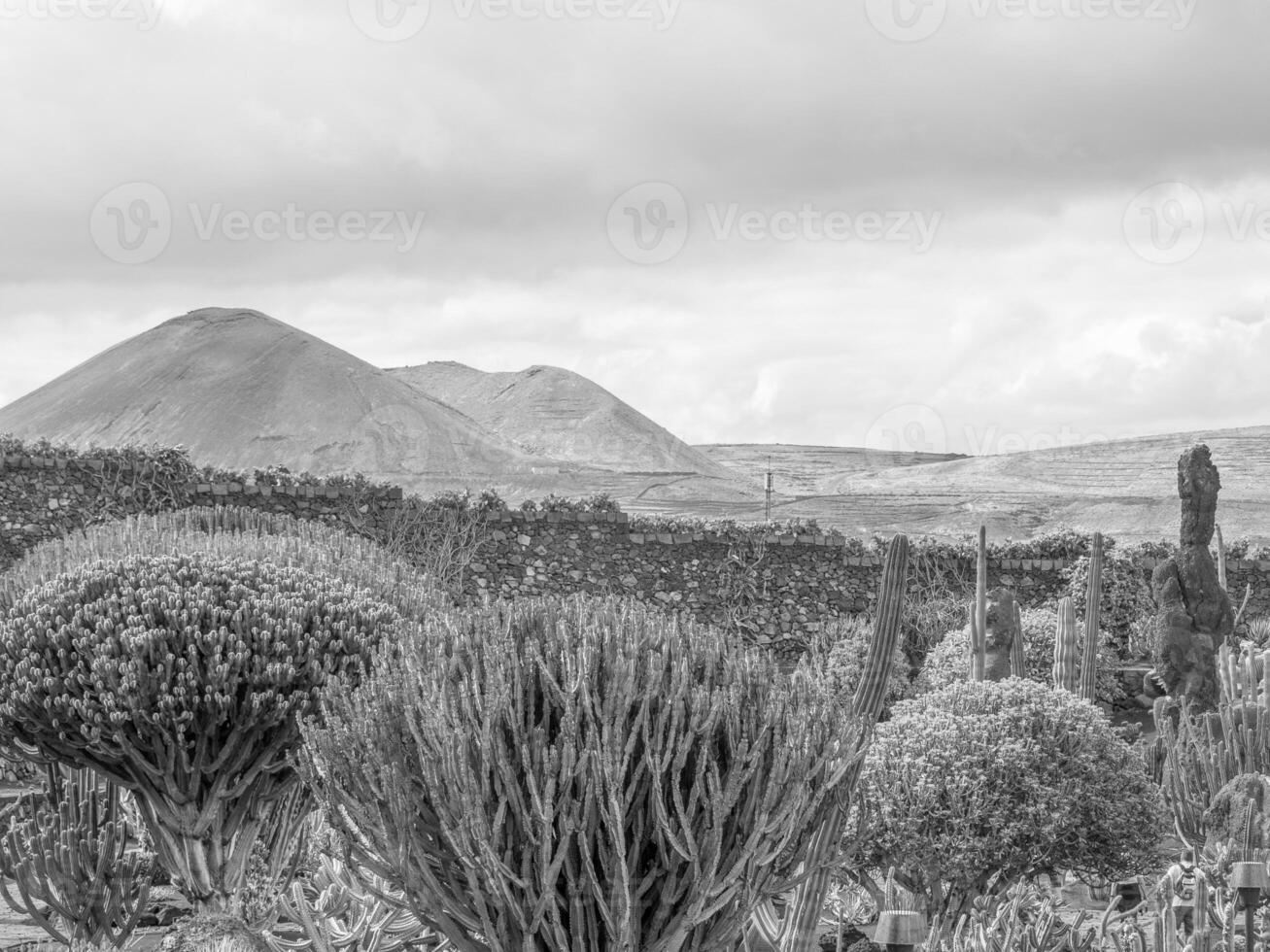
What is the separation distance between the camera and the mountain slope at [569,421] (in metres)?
72.9

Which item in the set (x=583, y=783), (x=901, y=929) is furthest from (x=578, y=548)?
(x=901, y=929)

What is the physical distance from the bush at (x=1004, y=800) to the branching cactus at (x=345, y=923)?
104 inches

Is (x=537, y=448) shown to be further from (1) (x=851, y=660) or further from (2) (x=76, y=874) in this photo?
(2) (x=76, y=874)

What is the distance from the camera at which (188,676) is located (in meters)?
6.69

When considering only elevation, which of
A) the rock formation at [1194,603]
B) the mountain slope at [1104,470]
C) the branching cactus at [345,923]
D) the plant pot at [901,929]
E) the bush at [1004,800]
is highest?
the mountain slope at [1104,470]

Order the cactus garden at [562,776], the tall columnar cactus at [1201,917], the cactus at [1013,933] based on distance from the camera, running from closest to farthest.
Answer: the tall columnar cactus at [1201,917]
the cactus garden at [562,776]
the cactus at [1013,933]

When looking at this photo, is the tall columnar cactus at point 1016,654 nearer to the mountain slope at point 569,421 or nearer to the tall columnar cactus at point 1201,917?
the tall columnar cactus at point 1201,917

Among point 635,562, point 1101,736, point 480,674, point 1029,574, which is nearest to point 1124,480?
point 1029,574

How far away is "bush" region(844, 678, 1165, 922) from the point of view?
24.5 ft

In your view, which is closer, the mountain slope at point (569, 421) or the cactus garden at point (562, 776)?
the cactus garden at point (562, 776)

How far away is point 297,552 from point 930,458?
2724 inches

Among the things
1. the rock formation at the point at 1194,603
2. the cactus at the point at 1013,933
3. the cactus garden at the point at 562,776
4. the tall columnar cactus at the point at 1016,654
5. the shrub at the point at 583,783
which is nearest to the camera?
the shrub at the point at 583,783

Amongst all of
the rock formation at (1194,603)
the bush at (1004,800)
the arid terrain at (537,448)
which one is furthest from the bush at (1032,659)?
the arid terrain at (537,448)

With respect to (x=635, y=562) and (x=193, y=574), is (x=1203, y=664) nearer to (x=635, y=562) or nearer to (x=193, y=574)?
(x=635, y=562)
